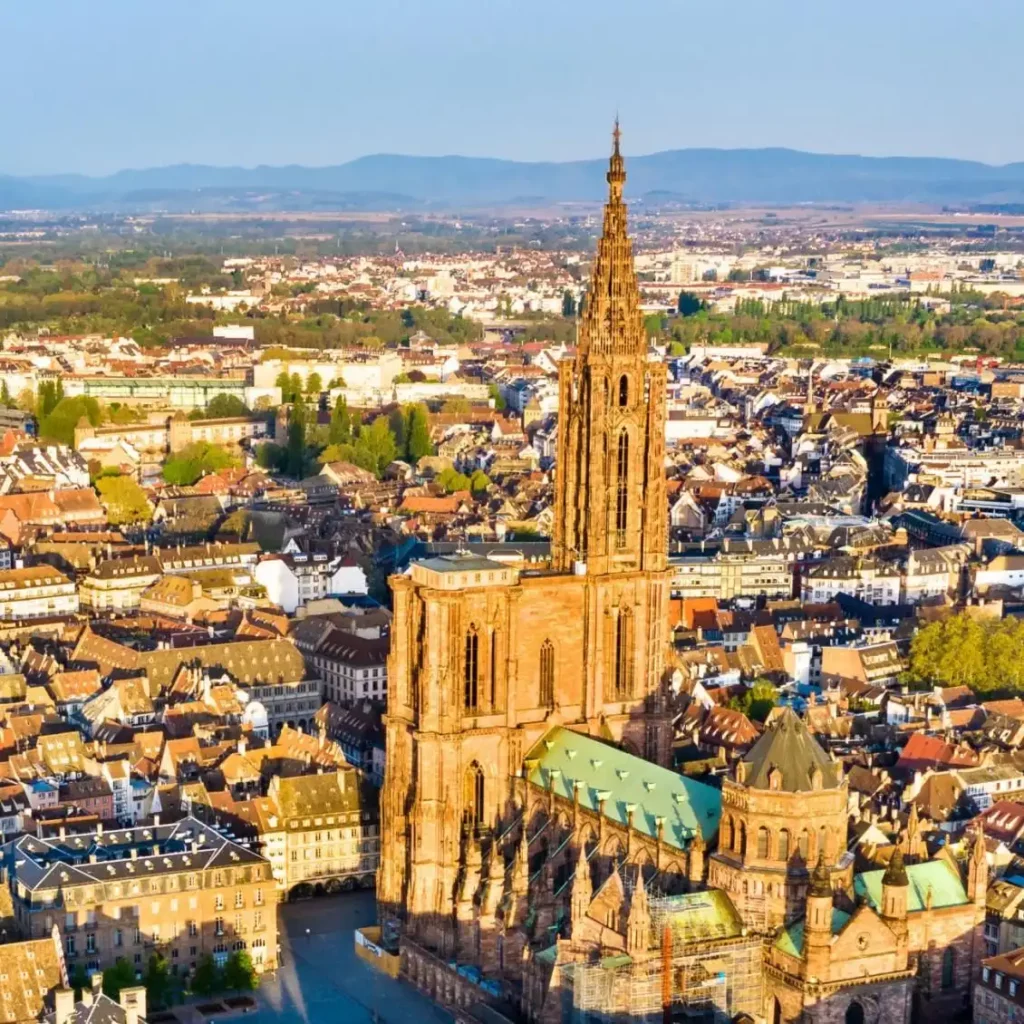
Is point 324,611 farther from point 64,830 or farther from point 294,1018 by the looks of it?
point 294,1018

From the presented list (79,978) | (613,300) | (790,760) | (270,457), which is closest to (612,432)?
(613,300)

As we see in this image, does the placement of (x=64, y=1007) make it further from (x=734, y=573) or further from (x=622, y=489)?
(x=734, y=573)

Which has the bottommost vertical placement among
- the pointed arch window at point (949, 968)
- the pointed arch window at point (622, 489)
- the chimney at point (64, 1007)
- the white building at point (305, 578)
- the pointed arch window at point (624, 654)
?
the white building at point (305, 578)

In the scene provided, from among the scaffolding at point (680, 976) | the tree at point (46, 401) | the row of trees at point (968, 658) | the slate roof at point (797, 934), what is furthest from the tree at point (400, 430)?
the slate roof at point (797, 934)

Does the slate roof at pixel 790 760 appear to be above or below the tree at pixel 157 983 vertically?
above

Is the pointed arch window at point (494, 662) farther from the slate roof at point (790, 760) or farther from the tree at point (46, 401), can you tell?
the tree at point (46, 401)

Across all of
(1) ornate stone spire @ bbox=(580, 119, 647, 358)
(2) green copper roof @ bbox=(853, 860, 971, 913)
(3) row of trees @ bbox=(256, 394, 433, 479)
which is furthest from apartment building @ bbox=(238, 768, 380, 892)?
(3) row of trees @ bbox=(256, 394, 433, 479)

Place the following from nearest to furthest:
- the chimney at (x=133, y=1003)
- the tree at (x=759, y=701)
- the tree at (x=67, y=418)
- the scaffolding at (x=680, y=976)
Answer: the chimney at (x=133, y=1003) < the scaffolding at (x=680, y=976) < the tree at (x=759, y=701) < the tree at (x=67, y=418)
